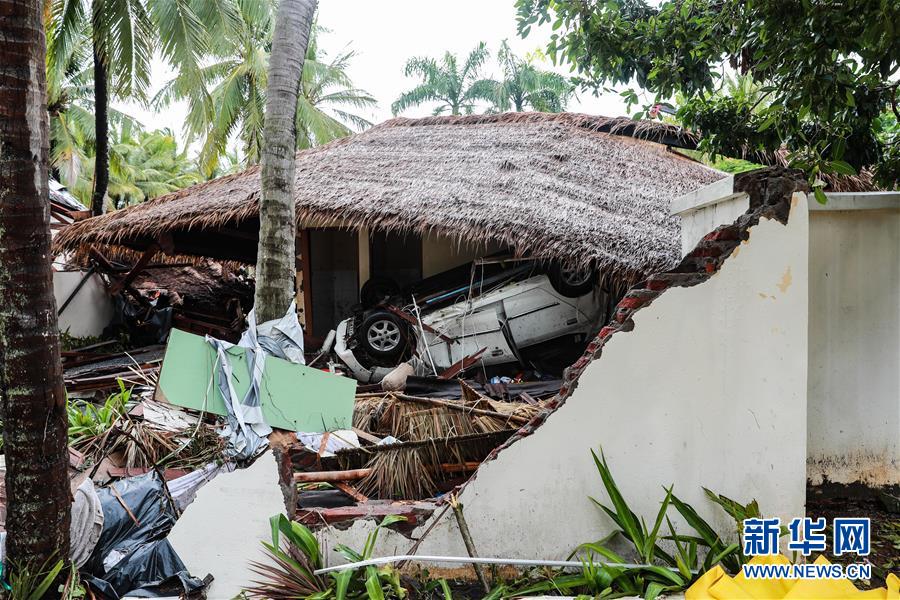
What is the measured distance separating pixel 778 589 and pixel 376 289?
7538 mm

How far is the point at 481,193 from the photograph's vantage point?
863 cm

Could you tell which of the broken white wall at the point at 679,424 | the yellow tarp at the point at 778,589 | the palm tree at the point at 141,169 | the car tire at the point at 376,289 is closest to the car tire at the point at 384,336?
the car tire at the point at 376,289

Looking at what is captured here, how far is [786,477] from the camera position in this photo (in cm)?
326

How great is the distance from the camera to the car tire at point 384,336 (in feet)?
26.8

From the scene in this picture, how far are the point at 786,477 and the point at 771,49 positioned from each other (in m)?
2.56

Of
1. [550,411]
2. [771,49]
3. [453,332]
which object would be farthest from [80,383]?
[771,49]

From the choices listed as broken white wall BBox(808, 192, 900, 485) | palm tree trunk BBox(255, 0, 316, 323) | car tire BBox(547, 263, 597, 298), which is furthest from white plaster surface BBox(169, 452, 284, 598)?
car tire BBox(547, 263, 597, 298)

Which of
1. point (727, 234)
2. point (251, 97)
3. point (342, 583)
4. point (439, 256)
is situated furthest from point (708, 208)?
point (251, 97)

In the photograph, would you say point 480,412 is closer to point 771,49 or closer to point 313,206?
point 771,49

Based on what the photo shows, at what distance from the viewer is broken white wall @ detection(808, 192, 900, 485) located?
3855 millimetres

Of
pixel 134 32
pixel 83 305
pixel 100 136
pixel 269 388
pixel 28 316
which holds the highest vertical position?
pixel 134 32

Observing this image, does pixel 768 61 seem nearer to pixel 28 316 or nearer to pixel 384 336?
pixel 28 316

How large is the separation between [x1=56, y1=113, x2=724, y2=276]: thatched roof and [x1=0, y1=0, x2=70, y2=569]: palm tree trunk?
5229 mm

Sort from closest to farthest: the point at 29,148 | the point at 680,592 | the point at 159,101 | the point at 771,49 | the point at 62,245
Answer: the point at 29,148, the point at 680,592, the point at 771,49, the point at 62,245, the point at 159,101
